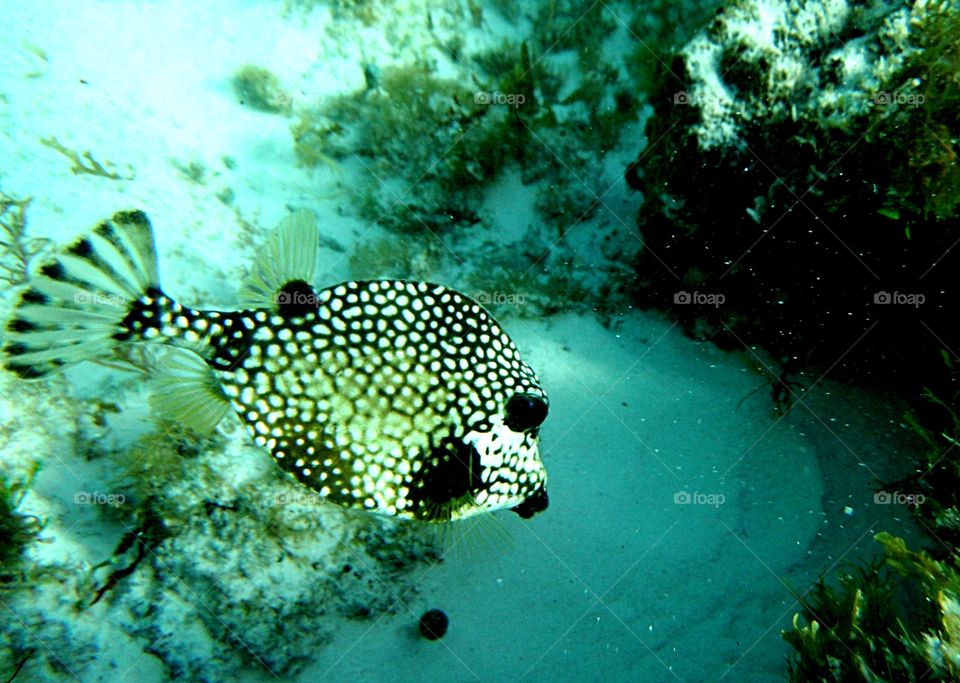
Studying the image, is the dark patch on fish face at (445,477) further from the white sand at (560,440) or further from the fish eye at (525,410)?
the white sand at (560,440)

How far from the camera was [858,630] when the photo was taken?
3104 mm

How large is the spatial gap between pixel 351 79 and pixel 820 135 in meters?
3.48

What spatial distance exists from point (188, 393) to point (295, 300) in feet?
2.40

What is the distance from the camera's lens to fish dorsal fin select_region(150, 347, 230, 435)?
2820mm

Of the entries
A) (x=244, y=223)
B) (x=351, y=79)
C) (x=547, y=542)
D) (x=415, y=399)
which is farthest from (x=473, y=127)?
(x=547, y=542)

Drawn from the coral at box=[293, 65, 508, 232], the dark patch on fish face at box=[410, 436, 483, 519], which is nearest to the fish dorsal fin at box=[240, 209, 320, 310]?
the dark patch on fish face at box=[410, 436, 483, 519]

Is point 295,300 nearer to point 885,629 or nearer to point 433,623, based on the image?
point 433,623

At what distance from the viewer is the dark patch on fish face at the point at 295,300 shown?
2.82m

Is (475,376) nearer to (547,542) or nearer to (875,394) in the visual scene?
(547,542)

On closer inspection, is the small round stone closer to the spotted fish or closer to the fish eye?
the spotted fish

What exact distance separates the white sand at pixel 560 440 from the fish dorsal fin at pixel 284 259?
1.13m

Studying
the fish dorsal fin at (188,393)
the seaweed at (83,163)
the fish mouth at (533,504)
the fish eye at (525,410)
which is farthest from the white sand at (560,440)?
the fish eye at (525,410)

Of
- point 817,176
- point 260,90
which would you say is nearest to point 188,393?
point 260,90

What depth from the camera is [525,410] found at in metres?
2.84
